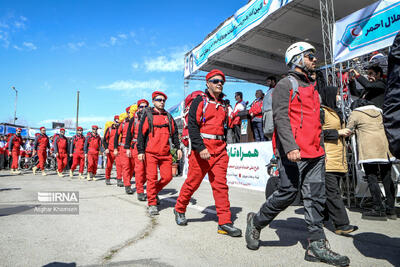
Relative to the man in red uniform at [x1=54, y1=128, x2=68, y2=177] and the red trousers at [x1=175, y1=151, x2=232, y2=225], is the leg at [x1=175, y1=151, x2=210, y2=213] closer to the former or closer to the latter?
the red trousers at [x1=175, y1=151, x2=232, y2=225]

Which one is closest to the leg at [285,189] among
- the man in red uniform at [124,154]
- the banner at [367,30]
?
the banner at [367,30]

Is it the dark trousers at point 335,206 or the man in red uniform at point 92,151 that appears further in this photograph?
the man in red uniform at point 92,151

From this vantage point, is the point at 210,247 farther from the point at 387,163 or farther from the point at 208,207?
the point at 387,163

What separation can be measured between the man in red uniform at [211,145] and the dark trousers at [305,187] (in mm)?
855

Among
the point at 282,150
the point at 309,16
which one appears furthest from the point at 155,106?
the point at 309,16

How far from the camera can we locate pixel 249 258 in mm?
2639

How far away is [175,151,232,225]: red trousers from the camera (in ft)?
11.7

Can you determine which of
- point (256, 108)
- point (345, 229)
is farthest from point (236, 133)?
point (345, 229)

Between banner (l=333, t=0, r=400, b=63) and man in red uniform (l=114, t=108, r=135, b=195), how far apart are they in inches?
213

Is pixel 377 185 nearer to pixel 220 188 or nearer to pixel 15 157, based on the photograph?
pixel 220 188

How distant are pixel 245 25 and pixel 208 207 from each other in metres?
7.88

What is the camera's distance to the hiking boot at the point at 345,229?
11.3 feet

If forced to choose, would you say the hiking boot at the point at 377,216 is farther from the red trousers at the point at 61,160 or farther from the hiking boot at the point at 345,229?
the red trousers at the point at 61,160

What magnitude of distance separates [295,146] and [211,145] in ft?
4.22
